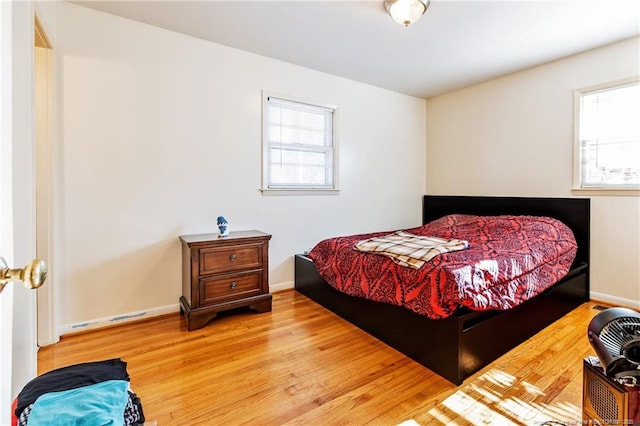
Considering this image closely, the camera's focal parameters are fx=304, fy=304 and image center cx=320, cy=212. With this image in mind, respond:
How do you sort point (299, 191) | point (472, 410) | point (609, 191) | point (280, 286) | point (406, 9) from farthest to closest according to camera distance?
point (299, 191) < point (280, 286) < point (609, 191) < point (406, 9) < point (472, 410)

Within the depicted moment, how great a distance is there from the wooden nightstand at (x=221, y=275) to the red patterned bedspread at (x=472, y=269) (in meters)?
0.59

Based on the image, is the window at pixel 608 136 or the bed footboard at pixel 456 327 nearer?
the bed footboard at pixel 456 327

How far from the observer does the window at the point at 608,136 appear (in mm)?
2785

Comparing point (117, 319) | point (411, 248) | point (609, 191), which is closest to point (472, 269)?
point (411, 248)

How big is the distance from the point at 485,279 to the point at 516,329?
0.56 meters

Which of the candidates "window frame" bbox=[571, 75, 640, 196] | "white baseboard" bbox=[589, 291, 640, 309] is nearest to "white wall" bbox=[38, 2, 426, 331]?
"window frame" bbox=[571, 75, 640, 196]

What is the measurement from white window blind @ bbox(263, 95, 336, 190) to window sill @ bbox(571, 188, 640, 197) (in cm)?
257

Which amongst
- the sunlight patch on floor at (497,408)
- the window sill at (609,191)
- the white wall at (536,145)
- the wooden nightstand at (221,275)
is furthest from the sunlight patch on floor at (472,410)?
the window sill at (609,191)

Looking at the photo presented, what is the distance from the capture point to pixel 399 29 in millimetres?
2635

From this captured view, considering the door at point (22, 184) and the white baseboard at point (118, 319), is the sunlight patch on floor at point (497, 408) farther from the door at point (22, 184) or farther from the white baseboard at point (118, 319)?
the white baseboard at point (118, 319)

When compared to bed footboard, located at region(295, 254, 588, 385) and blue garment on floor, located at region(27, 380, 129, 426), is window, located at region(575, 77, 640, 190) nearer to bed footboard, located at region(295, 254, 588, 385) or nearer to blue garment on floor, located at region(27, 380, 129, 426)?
bed footboard, located at region(295, 254, 588, 385)

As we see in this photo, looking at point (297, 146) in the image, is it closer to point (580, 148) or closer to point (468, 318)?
point (468, 318)

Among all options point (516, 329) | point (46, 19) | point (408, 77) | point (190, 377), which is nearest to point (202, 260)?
point (190, 377)

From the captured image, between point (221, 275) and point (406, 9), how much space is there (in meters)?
2.50
